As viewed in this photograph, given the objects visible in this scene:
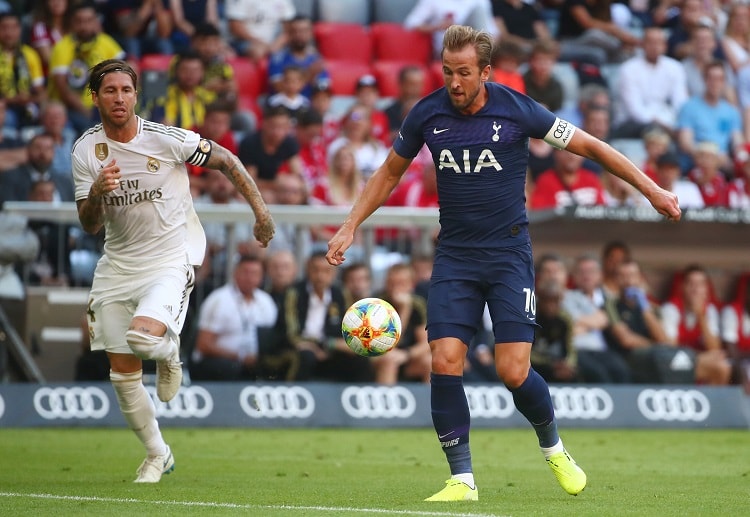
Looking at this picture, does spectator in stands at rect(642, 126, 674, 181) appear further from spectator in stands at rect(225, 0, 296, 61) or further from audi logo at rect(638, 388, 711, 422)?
spectator in stands at rect(225, 0, 296, 61)

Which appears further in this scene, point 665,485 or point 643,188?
point 665,485

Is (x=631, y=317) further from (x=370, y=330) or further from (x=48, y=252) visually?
(x=370, y=330)

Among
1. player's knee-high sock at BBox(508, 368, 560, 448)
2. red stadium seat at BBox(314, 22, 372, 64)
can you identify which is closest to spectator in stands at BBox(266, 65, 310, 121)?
red stadium seat at BBox(314, 22, 372, 64)

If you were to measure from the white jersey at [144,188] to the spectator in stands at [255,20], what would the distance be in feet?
36.0

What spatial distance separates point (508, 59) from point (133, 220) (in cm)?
1075

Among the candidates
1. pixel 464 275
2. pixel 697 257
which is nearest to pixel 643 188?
pixel 464 275

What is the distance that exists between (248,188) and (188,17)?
11.3m

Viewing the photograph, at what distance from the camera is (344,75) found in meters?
20.8

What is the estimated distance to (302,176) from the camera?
17.7 meters

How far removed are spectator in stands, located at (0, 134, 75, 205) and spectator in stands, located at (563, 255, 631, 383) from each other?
6.39 m

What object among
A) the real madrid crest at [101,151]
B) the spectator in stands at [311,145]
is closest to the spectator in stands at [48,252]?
the spectator in stands at [311,145]

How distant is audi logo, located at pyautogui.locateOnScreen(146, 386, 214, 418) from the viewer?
1467cm

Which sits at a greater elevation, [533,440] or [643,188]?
[643,188]

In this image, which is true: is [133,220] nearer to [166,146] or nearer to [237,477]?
[166,146]
